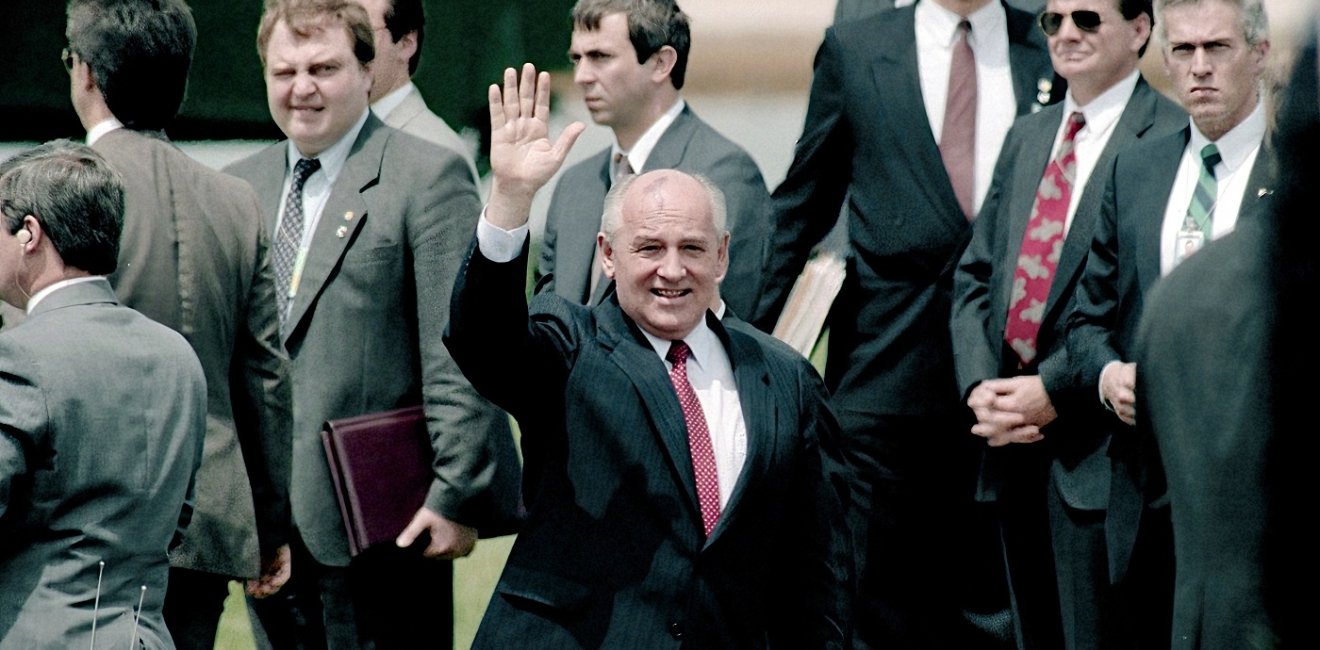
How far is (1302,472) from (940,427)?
4520 mm

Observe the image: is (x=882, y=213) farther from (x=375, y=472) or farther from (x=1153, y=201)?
(x=375, y=472)

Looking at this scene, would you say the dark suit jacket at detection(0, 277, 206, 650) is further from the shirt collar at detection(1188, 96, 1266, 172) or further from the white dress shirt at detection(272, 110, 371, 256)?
the shirt collar at detection(1188, 96, 1266, 172)

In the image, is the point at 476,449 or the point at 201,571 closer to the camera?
the point at 201,571

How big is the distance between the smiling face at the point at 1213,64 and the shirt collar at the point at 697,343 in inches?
60.0

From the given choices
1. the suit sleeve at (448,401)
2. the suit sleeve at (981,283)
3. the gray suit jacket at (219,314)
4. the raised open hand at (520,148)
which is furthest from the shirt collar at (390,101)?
the raised open hand at (520,148)

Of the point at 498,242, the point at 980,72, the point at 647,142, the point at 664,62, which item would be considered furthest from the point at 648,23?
the point at 498,242

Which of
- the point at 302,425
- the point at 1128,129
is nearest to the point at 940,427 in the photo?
the point at 1128,129

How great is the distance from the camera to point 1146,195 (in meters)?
5.00

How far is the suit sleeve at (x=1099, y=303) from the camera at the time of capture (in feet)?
16.8

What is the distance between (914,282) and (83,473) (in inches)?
112

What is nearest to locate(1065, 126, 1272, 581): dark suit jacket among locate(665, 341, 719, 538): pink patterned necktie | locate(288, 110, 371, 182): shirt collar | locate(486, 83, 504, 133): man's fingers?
locate(665, 341, 719, 538): pink patterned necktie

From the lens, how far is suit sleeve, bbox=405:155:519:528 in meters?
5.29

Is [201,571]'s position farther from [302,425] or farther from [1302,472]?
[1302,472]

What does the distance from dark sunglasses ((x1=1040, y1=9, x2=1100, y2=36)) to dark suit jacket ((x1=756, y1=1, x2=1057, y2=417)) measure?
0.48 metres
